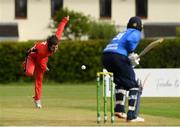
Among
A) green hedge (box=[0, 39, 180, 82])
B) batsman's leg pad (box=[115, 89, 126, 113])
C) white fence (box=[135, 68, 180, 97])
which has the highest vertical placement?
batsman's leg pad (box=[115, 89, 126, 113])

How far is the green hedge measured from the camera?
4128cm

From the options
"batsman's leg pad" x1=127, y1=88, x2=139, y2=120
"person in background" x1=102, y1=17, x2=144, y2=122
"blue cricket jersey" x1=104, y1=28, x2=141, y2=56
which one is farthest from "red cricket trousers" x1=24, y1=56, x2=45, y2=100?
"batsman's leg pad" x1=127, y1=88, x2=139, y2=120

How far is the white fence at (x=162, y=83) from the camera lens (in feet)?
81.0

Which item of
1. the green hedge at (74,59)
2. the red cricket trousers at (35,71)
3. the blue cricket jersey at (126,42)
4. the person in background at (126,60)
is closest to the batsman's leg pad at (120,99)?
the person in background at (126,60)

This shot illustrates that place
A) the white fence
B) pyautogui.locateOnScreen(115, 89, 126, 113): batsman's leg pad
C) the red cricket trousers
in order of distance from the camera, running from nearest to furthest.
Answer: pyautogui.locateOnScreen(115, 89, 126, 113): batsman's leg pad, the red cricket trousers, the white fence

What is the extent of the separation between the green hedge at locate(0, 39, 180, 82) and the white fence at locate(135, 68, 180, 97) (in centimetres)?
1609

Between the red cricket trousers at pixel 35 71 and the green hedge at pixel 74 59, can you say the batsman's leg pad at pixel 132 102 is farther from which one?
the green hedge at pixel 74 59

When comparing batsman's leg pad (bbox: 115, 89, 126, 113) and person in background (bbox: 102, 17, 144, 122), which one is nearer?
person in background (bbox: 102, 17, 144, 122)

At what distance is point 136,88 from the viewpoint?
15781mm

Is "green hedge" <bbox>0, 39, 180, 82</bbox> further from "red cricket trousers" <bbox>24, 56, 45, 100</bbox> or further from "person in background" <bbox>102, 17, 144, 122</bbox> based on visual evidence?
"person in background" <bbox>102, 17, 144, 122</bbox>

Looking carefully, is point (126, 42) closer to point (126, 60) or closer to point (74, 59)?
point (126, 60)

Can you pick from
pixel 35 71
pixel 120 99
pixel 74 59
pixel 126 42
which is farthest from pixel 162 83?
pixel 74 59

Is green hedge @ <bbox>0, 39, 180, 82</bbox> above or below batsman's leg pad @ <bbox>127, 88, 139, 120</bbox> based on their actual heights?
below

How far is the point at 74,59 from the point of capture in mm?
41781
